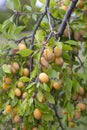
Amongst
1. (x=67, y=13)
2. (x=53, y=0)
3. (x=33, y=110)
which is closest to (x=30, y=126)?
(x=33, y=110)

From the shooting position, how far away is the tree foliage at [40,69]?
3.51 ft

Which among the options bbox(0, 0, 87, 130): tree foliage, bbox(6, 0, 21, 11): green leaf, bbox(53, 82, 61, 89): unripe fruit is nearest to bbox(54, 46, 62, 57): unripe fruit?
bbox(0, 0, 87, 130): tree foliage

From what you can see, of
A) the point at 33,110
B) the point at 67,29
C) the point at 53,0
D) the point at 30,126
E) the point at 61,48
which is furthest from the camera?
the point at 53,0

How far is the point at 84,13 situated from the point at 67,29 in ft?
0.34

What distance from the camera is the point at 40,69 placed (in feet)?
3.59

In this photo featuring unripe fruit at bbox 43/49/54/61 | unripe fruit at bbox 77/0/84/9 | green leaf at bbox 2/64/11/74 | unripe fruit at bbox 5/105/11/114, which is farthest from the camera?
unripe fruit at bbox 77/0/84/9

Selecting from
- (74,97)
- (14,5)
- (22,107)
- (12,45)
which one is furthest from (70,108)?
(14,5)

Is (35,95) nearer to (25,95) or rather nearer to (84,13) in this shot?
(25,95)

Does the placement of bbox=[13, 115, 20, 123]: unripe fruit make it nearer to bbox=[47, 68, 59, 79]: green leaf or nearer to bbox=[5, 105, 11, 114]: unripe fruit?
bbox=[5, 105, 11, 114]: unripe fruit

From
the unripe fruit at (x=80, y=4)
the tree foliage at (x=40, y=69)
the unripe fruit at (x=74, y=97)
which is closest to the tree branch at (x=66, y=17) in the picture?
the tree foliage at (x=40, y=69)

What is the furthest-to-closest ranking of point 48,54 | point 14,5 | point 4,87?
point 14,5, point 4,87, point 48,54

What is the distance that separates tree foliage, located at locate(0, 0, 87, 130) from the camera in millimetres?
1071

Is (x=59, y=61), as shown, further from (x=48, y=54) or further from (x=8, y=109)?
(x=8, y=109)

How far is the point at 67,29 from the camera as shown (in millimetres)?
1341
